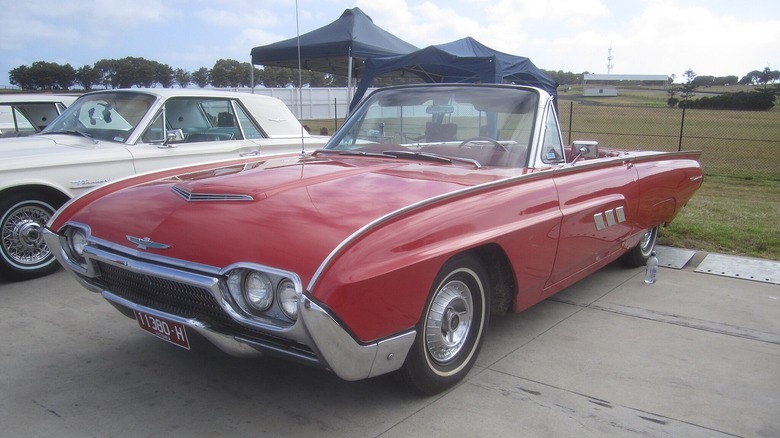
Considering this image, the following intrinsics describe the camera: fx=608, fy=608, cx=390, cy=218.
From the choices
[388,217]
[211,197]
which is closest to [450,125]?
[388,217]

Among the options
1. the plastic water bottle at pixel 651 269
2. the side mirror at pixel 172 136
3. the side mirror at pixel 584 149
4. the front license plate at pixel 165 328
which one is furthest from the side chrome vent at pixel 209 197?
the plastic water bottle at pixel 651 269

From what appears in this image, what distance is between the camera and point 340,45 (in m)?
12.8

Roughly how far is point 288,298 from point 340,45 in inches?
442

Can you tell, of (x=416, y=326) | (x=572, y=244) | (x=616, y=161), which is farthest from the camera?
(x=616, y=161)

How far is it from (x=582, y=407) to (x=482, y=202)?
3.51 ft

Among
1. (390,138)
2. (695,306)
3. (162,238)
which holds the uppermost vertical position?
(390,138)

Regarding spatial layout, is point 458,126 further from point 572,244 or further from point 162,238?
point 162,238

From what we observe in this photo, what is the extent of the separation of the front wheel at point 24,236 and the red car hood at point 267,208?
81.8 inches

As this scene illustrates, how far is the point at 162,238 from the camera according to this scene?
8.55 ft

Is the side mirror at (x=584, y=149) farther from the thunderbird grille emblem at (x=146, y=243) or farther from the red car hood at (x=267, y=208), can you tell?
the thunderbird grille emblem at (x=146, y=243)

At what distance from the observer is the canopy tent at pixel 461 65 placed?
11.7 m

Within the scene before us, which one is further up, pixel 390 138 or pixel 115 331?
pixel 390 138

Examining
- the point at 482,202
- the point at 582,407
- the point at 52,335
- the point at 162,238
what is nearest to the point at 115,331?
the point at 52,335

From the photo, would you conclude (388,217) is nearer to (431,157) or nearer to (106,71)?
(431,157)
